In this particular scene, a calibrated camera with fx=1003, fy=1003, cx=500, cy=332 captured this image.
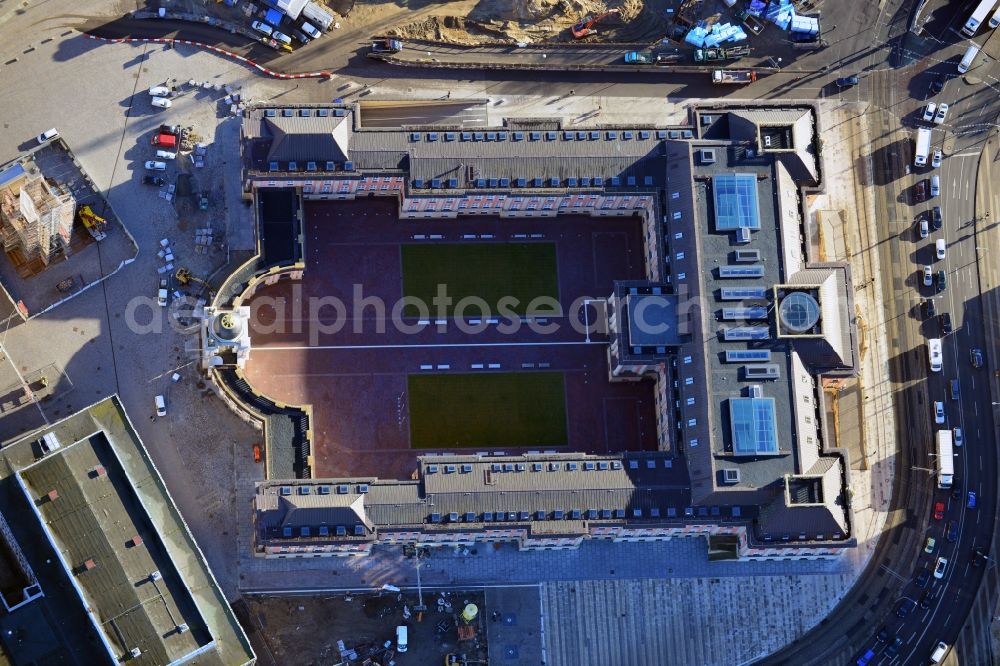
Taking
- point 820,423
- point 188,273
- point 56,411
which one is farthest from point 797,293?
point 56,411

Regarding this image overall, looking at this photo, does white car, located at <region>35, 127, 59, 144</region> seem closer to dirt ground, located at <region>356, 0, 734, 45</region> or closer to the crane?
dirt ground, located at <region>356, 0, 734, 45</region>

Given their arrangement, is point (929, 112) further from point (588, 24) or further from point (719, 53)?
point (588, 24)

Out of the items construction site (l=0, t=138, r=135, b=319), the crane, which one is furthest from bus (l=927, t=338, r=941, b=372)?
construction site (l=0, t=138, r=135, b=319)

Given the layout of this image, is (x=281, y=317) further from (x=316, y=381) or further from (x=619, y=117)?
(x=619, y=117)

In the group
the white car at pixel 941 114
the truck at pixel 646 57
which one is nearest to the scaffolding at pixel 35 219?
the truck at pixel 646 57

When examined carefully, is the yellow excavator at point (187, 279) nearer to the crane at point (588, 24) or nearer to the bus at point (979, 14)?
the crane at point (588, 24)

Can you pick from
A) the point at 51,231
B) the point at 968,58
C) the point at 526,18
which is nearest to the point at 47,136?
the point at 51,231
